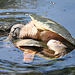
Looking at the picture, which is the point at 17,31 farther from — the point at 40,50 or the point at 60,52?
the point at 60,52

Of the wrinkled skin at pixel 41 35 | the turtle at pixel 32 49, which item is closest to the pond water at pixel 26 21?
the turtle at pixel 32 49

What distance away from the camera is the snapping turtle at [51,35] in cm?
438

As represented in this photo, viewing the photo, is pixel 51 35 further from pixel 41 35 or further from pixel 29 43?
pixel 29 43

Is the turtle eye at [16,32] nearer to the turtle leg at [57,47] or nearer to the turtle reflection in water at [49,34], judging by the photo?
the turtle reflection in water at [49,34]

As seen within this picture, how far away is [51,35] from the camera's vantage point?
15.2 feet

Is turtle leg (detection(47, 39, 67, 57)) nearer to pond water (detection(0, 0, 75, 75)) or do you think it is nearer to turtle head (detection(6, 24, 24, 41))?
pond water (detection(0, 0, 75, 75))

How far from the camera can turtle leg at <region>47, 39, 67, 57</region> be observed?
4254 millimetres

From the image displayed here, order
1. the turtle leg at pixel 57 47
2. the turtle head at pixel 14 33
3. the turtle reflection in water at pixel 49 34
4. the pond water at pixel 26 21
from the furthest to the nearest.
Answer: the turtle head at pixel 14 33, the turtle reflection in water at pixel 49 34, the turtle leg at pixel 57 47, the pond water at pixel 26 21

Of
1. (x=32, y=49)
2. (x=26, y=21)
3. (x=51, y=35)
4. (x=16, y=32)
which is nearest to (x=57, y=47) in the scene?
(x=51, y=35)

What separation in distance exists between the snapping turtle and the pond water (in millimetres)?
192

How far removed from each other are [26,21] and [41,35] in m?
1.54

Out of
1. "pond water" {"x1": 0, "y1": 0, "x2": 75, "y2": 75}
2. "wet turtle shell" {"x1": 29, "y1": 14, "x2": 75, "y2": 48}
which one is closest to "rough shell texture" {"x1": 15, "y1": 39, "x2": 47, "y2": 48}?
"pond water" {"x1": 0, "y1": 0, "x2": 75, "y2": 75}

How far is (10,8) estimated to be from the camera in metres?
7.27

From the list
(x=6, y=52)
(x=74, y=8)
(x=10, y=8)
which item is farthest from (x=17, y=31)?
(x=74, y=8)
